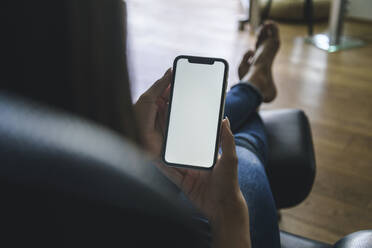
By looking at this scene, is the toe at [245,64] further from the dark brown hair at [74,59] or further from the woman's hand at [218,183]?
the dark brown hair at [74,59]

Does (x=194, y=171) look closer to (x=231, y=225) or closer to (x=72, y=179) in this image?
(x=231, y=225)

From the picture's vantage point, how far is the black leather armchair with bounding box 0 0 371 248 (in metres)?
0.20

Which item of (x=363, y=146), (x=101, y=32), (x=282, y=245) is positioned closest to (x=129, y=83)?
(x=101, y=32)

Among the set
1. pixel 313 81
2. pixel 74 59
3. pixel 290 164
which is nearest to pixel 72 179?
pixel 74 59

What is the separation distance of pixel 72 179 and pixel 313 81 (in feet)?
6.22

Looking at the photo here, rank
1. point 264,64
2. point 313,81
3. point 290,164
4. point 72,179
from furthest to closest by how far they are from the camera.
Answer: point 313,81, point 264,64, point 290,164, point 72,179

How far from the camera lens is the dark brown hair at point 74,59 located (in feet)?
0.72

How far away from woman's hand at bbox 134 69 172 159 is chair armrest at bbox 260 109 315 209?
1.39 feet

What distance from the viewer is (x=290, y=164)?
981 millimetres

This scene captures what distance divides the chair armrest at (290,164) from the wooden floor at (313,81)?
0.23 meters

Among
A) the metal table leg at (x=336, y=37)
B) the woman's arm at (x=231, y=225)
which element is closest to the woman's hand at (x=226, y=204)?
the woman's arm at (x=231, y=225)

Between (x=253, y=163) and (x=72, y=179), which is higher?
(x=72, y=179)

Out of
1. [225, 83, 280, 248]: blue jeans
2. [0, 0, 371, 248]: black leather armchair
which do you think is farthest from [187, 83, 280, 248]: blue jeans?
[0, 0, 371, 248]: black leather armchair

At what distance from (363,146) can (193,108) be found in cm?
107
